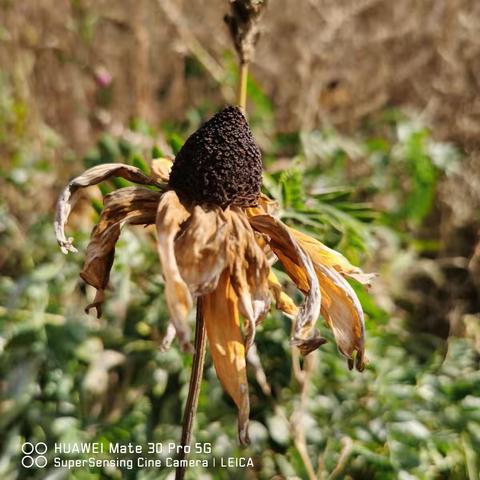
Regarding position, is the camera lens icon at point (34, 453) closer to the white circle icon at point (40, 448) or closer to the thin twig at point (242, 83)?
the white circle icon at point (40, 448)

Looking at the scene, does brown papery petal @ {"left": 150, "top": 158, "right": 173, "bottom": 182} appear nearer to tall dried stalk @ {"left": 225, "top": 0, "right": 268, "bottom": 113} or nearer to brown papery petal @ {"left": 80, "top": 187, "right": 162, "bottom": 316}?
brown papery petal @ {"left": 80, "top": 187, "right": 162, "bottom": 316}

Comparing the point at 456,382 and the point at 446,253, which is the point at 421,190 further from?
the point at 456,382

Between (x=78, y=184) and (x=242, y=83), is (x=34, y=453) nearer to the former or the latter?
(x=78, y=184)

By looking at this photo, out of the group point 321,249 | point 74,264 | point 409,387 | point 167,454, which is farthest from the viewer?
point 74,264

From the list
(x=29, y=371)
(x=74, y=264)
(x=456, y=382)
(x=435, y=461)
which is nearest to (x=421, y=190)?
(x=456, y=382)

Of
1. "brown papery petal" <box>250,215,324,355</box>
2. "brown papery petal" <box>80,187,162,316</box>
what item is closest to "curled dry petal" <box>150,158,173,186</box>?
"brown papery petal" <box>80,187,162,316</box>

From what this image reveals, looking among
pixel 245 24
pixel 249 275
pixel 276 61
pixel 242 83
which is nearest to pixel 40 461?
pixel 249 275

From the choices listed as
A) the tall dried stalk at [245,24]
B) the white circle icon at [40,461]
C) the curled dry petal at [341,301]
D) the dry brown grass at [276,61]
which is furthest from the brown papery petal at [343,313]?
the dry brown grass at [276,61]
